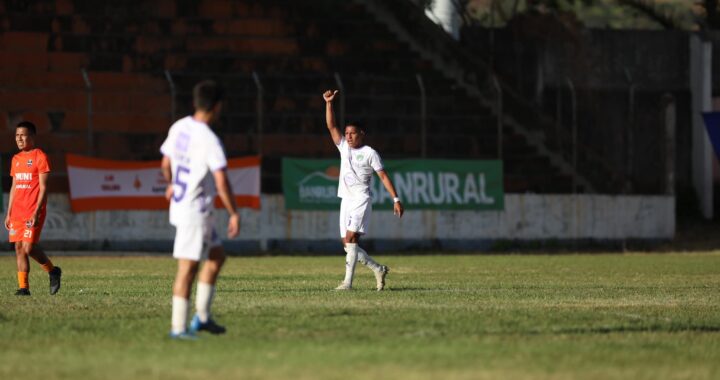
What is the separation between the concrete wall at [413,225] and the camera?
33.4m

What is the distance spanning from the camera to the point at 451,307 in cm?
1499

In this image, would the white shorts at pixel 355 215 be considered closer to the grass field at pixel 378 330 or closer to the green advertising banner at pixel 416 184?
the grass field at pixel 378 330

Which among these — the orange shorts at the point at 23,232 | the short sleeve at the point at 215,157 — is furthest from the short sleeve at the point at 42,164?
the short sleeve at the point at 215,157

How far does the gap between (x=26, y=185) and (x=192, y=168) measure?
6.23 m

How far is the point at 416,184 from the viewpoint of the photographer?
35.9 metres

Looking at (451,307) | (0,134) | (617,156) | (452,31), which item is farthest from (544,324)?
(452,31)

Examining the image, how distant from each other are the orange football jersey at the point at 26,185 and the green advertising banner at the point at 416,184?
17.8 m

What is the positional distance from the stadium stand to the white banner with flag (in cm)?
147

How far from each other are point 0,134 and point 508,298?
2099 cm

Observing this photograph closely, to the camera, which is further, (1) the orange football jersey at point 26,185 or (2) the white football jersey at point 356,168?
(2) the white football jersey at point 356,168

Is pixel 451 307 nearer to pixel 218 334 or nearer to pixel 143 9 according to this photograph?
pixel 218 334

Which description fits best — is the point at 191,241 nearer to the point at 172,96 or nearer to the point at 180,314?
the point at 180,314

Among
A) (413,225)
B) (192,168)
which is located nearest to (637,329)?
(192,168)

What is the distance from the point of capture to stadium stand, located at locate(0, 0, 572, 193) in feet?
119
